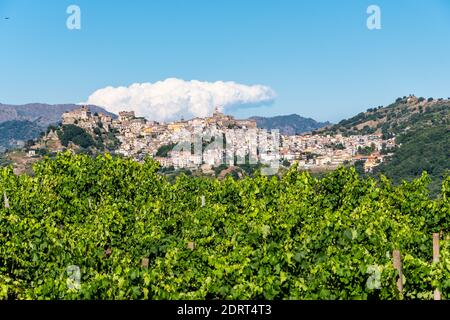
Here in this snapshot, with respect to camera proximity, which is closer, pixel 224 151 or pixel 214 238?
pixel 214 238

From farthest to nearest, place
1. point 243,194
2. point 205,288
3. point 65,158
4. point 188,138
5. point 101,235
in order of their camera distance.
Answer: point 188,138 → point 65,158 → point 243,194 → point 101,235 → point 205,288

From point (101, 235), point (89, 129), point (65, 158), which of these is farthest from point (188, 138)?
point (101, 235)

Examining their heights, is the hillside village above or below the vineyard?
above

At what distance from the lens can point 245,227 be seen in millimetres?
22047

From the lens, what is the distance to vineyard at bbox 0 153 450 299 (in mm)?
14539

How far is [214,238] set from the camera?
21547mm

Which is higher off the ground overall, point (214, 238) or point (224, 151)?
point (224, 151)

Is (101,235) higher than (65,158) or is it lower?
lower

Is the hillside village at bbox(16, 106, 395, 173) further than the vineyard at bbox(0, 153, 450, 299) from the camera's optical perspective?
Yes

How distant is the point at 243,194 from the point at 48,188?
11.4 m
